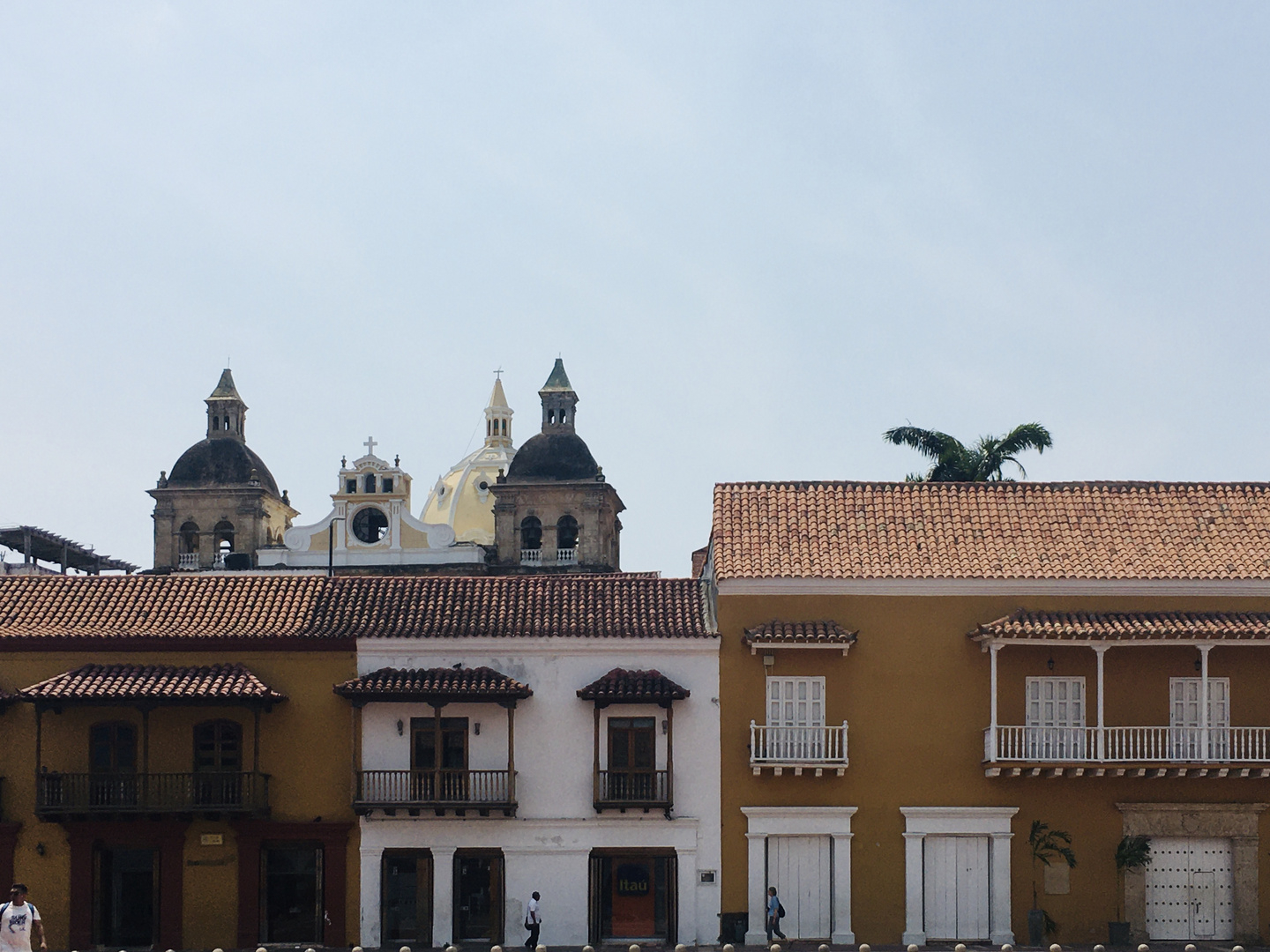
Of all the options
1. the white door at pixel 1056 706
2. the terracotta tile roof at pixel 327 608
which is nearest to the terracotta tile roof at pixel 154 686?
the terracotta tile roof at pixel 327 608

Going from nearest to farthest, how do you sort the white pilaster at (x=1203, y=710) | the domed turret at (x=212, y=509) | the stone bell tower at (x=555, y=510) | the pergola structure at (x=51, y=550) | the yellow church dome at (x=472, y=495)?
the white pilaster at (x=1203, y=710)
the pergola structure at (x=51, y=550)
the stone bell tower at (x=555, y=510)
the domed turret at (x=212, y=509)
the yellow church dome at (x=472, y=495)

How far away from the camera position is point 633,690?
108ft

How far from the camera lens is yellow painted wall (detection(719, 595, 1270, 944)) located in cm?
3284

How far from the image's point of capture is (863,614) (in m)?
33.4

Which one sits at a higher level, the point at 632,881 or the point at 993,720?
the point at 993,720

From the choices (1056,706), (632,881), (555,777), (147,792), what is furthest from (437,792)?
(1056,706)

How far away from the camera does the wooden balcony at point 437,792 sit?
107ft

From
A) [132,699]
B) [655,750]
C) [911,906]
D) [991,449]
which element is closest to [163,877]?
[132,699]

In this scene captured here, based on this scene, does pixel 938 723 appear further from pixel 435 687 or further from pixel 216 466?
pixel 216 466

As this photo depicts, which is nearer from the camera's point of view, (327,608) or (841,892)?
(841,892)

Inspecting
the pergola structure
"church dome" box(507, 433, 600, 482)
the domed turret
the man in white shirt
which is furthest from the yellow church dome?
the man in white shirt

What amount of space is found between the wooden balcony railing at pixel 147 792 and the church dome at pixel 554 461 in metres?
50.2

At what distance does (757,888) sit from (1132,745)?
677 cm

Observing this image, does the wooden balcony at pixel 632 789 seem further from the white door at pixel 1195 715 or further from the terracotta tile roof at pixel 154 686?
the white door at pixel 1195 715
